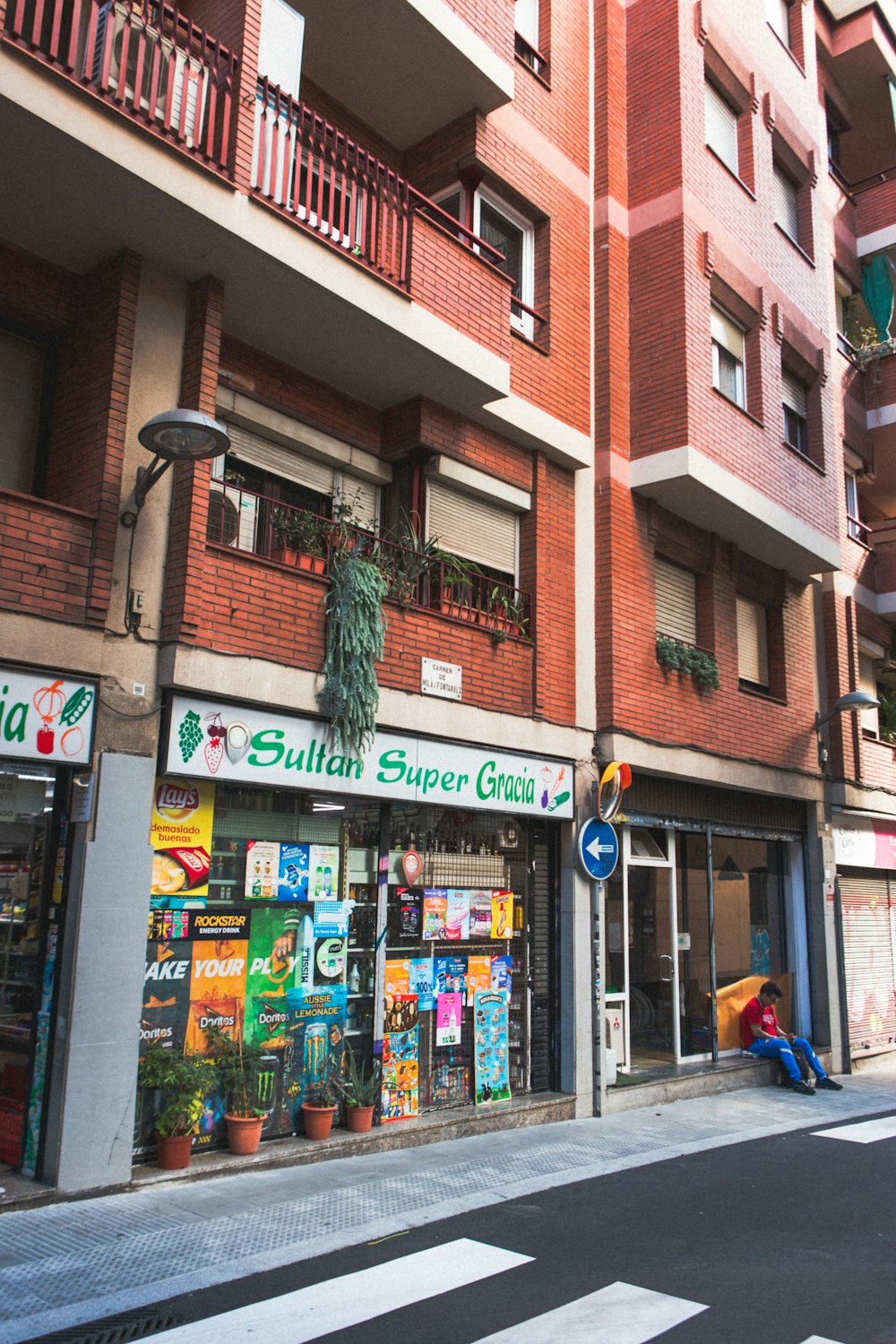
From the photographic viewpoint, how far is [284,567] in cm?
814

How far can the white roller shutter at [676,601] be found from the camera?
496 inches

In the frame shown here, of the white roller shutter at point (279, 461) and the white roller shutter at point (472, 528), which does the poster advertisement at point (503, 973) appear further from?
the white roller shutter at point (279, 461)

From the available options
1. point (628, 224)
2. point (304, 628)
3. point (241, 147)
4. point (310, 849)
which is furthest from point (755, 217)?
point (310, 849)

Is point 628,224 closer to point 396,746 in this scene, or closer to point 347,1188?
point 396,746

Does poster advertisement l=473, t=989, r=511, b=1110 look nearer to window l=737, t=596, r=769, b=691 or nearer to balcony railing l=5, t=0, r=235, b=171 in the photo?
window l=737, t=596, r=769, b=691

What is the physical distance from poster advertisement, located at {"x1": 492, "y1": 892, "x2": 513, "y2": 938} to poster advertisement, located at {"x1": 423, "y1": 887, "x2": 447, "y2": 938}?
719 millimetres

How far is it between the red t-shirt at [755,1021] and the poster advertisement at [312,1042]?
6635 mm

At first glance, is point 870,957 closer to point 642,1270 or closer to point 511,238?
point 511,238

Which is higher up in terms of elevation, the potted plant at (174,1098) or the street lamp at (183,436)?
the street lamp at (183,436)

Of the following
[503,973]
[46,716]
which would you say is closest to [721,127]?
[503,973]


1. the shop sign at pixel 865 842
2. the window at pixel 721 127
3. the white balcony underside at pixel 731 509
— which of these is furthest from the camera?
the shop sign at pixel 865 842

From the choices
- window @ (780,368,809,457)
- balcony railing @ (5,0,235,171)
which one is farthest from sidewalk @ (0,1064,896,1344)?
window @ (780,368,809,457)

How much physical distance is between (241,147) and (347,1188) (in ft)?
24.2

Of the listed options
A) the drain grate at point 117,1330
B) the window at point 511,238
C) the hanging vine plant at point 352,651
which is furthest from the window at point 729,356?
the drain grate at point 117,1330
